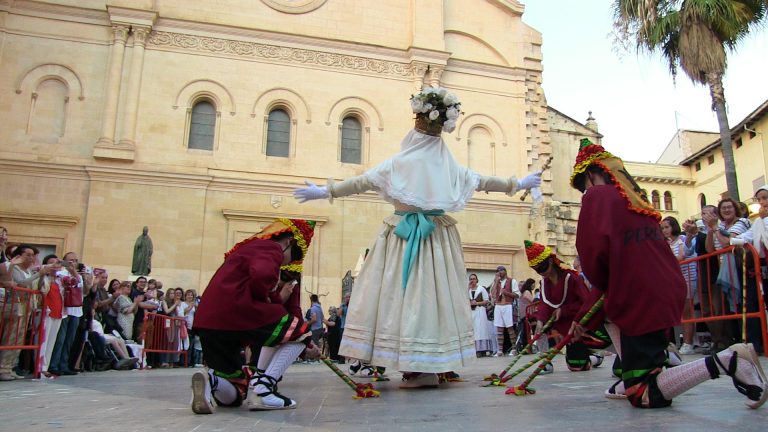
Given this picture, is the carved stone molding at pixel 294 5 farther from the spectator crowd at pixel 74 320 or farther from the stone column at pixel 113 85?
the spectator crowd at pixel 74 320

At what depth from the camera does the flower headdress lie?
5.49m

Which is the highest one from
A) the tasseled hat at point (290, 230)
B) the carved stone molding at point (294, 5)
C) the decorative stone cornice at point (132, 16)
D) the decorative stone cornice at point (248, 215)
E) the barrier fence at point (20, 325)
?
the carved stone molding at point (294, 5)

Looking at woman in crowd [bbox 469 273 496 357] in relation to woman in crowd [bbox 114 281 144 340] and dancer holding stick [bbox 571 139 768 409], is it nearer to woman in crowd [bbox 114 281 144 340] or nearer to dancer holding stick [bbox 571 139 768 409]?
woman in crowd [bbox 114 281 144 340]

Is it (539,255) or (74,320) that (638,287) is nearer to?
(539,255)

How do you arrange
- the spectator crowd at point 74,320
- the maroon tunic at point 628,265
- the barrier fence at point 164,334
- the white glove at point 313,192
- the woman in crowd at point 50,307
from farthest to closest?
the barrier fence at point 164,334 → the woman in crowd at point 50,307 → the spectator crowd at point 74,320 → the white glove at point 313,192 → the maroon tunic at point 628,265

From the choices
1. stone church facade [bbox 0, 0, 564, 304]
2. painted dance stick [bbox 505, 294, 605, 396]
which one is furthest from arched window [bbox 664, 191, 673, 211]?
painted dance stick [bbox 505, 294, 605, 396]

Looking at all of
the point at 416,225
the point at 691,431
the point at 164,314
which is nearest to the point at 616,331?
the point at 691,431

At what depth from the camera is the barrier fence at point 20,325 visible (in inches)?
295

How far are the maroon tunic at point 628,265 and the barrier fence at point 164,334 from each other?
32.2 feet

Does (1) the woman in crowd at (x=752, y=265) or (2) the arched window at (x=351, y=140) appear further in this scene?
(2) the arched window at (x=351, y=140)

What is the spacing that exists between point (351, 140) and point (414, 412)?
18.6 metres

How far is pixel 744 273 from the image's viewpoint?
661cm

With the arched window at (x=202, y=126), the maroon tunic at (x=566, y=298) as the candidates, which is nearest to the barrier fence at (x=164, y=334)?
the maroon tunic at (x=566, y=298)

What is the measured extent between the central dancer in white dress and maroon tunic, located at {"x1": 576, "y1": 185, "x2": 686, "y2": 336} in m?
1.62
